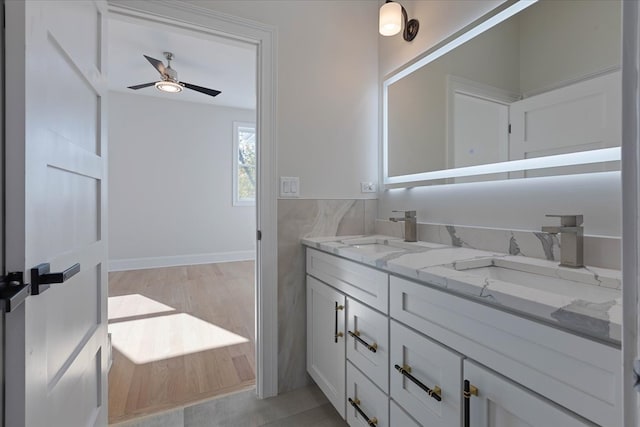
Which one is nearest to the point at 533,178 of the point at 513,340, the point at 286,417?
the point at 513,340

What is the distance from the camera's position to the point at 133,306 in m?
2.94

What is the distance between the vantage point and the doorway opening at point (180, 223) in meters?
1.92

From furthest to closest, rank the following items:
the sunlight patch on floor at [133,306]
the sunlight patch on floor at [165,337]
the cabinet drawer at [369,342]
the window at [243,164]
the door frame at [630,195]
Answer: the window at [243,164] < the sunlight patch on floor at [133,306] < the sunlight patch on floor at [165,337] < the cabinet drawer at [369,342] < the door frame at [630,195]

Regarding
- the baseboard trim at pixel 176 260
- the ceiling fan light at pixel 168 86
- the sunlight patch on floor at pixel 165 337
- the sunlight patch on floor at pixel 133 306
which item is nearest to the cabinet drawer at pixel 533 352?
the sunlight patch on floor at pixel 165 337

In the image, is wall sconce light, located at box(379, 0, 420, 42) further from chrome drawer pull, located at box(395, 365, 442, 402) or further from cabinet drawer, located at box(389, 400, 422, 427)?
cabinet drawer, located at box(389, 400, 422, 427)

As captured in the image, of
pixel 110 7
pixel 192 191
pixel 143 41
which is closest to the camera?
pixel 110 7

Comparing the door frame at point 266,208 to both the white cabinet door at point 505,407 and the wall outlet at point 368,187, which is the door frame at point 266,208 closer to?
the wall outlet at point 368,187

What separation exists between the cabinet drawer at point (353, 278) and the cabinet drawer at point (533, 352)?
197 millimetres

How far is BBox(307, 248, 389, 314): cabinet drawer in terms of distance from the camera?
1085 mm

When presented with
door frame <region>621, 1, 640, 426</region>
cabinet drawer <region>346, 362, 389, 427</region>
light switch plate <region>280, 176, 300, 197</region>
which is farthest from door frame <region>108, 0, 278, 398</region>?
door frame <region>621, 1, 640, 426</region>

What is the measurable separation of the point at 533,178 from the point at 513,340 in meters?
0.77

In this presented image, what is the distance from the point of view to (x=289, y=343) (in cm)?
171

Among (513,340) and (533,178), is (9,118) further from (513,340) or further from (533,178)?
(533,178)

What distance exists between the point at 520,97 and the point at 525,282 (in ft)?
2.47
